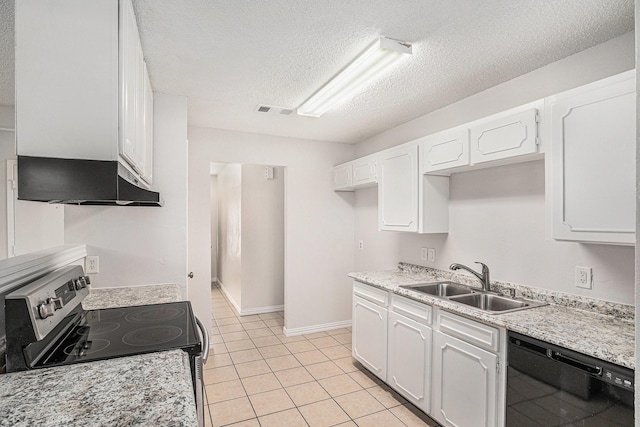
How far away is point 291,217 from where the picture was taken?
4.25 metres

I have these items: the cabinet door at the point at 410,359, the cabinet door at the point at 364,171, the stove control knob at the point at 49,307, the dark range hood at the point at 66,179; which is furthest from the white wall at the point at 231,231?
the dark range hood at the point at 66,179

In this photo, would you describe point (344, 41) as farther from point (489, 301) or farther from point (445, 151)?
point (489, 301)

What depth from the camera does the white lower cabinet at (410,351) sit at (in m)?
2.42

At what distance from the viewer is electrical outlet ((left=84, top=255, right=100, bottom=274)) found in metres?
2.53

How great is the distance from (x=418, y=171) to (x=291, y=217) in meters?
1.82

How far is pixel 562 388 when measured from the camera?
1595 millimetres

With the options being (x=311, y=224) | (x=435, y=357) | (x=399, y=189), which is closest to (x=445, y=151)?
(x=399, y=189)

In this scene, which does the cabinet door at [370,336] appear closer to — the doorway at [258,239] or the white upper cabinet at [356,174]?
the white upper cabinet at [356,174]

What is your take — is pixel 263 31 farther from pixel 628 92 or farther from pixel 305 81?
pixel 628 92

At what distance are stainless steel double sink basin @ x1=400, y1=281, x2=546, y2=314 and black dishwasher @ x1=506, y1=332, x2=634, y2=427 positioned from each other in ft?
1.15

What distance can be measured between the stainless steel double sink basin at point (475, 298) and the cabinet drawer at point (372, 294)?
0.21 metres

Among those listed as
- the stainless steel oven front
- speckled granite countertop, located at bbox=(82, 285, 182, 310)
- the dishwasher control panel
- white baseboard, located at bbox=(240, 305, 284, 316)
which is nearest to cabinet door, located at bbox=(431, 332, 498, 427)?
the dishwasher control panel

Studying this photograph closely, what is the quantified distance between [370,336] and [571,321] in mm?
1598

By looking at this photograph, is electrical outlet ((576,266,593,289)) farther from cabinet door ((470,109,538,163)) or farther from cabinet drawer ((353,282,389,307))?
cabinet drawer ((353,282,389,307))
